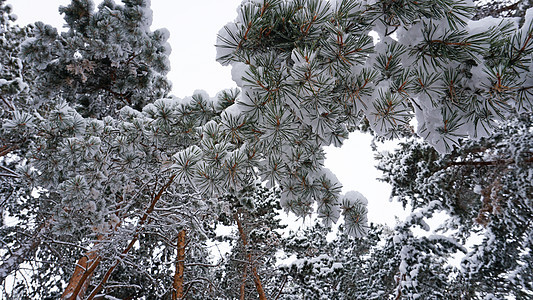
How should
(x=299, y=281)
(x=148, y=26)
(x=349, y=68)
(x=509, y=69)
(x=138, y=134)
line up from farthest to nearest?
(x=299, y=281) → (x=148, y=26) → (x=138, y=134) → (x=349, y=68) → (x=509, y=69)

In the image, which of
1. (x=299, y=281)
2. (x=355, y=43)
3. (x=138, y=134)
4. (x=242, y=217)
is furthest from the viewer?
(x=242, y=217)

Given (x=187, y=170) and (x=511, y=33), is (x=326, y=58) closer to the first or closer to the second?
(x=511, y=33)

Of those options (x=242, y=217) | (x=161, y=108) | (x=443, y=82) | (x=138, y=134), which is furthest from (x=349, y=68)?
(x=242, y=217)

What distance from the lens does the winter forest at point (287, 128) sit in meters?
1.67

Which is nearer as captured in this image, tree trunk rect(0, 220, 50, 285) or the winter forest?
the winter forest

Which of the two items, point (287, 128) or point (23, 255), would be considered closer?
point (287, 128)

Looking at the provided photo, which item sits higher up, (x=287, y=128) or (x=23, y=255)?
(x=23, y=255)

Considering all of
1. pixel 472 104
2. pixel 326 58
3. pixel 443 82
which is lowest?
pixel 472 104

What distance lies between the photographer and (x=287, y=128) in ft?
5.94

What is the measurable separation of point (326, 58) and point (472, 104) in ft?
2.90

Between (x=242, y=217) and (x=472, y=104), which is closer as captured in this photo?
(x=472, y=104)

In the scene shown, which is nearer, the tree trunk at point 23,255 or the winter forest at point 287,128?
the winter forest at point 287,128

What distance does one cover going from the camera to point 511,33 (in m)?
1.50

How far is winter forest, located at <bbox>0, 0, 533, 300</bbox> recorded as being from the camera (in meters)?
1.67
